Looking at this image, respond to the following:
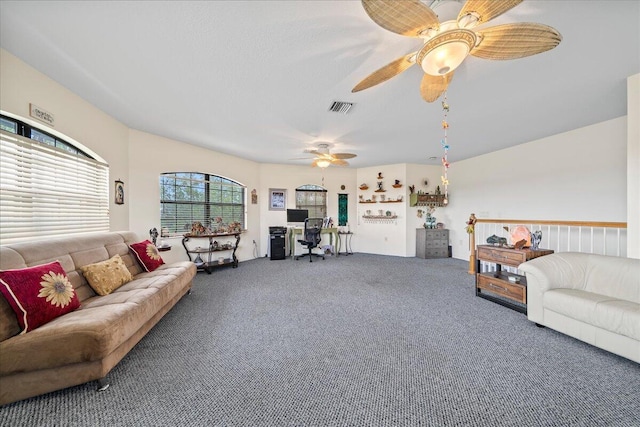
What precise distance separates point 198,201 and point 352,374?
466cm

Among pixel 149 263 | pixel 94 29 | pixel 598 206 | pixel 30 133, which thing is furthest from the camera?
pixel 598 206

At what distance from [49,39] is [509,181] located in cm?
708

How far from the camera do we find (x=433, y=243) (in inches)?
247

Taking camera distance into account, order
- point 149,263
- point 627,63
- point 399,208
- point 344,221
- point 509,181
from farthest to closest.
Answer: point 344,221
point 399,208
point 509,181
point 149,263
point 627,63

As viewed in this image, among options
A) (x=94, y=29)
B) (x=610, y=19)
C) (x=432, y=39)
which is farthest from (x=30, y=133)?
(x=610, y=19)

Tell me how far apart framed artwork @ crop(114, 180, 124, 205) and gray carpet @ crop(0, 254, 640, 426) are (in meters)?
2.07

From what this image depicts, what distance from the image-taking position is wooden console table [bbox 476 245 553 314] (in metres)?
2.85

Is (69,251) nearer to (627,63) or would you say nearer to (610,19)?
(610,19)

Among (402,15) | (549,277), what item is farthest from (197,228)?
(549,277)

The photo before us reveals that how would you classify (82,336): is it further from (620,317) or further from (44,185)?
(620,317)

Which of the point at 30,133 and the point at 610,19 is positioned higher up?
the point at 610,19

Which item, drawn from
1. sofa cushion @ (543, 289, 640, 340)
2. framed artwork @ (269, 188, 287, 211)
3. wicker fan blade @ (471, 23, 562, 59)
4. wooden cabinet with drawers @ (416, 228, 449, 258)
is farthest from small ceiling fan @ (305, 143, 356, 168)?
sofa cushion @ (543, 289, 640, 340)

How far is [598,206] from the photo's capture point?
12.2 feet

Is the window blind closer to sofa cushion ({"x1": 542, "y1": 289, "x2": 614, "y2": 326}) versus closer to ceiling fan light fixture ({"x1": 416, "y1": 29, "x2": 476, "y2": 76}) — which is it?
ceiling fan light fixture ({"x1": 416, "y1": 29, "x2": 476, "y2": 76})
